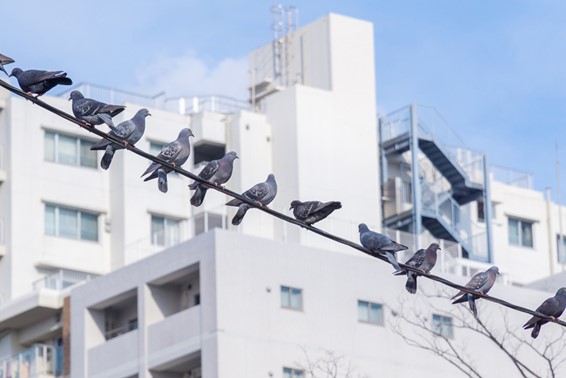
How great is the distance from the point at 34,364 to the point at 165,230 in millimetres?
9248

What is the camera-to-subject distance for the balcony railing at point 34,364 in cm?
6066

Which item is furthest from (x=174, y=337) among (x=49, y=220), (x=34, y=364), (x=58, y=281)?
(x=49, y=220)

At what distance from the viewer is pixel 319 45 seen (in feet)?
227

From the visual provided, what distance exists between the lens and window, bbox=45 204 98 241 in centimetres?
6650

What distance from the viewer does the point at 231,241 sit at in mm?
55281

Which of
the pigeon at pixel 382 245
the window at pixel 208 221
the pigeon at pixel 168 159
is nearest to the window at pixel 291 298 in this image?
the window at pixel 208 221

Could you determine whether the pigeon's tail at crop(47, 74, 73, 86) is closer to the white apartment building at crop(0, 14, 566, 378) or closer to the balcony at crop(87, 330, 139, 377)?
the white apartment building at crop(0, 14, 566, 378)

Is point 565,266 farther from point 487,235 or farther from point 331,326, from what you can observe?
point 331,326

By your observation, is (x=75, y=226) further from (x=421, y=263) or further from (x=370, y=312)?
(x=421, y=263)

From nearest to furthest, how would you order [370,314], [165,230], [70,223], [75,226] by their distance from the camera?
[370,314] → [70,223] → [75,226] → [165,230]

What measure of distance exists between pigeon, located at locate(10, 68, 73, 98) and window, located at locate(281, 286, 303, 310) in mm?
33935

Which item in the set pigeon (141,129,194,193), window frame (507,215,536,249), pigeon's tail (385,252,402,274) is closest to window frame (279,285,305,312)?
window frame (507,215,536,249)

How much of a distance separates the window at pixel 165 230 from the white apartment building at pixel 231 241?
0.07 meters

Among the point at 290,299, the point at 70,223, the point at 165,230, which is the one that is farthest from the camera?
the point at 165,230
